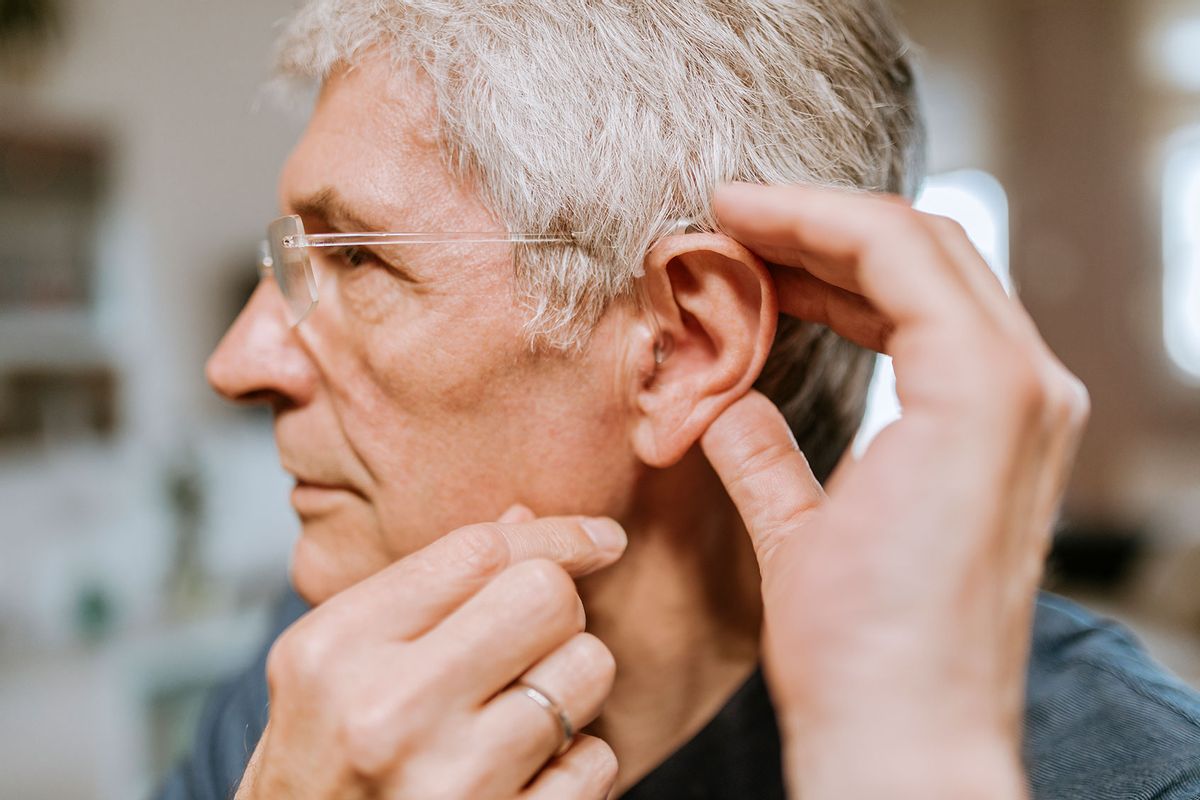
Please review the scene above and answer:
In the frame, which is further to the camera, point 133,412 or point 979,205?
point 979,205

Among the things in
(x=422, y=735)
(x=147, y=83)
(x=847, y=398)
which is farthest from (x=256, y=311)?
(x=147, y=83)

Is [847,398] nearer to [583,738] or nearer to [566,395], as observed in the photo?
[566,395]

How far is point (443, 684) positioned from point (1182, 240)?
5.08 metres

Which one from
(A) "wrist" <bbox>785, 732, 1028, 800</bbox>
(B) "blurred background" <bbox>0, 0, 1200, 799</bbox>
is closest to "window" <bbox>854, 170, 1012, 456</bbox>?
(B) "blurred background" <bbox>0, 0, 1200, 799</bbox>

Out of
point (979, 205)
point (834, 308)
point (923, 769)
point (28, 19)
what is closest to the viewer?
point (923, 769)

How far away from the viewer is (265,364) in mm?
1014

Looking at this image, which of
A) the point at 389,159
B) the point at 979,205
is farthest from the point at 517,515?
the point at 979,205

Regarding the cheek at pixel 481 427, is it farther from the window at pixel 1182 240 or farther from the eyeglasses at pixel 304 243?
the window at pixel 1182 240

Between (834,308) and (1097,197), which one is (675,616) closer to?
(834,308)

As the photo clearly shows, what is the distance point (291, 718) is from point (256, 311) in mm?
524

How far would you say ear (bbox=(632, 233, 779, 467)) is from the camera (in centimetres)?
87

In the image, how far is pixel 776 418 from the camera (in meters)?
0.89

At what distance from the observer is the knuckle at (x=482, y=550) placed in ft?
2.54

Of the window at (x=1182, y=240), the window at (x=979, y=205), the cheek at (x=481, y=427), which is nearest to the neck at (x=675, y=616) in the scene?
the cheek at (x=481, y=427)
